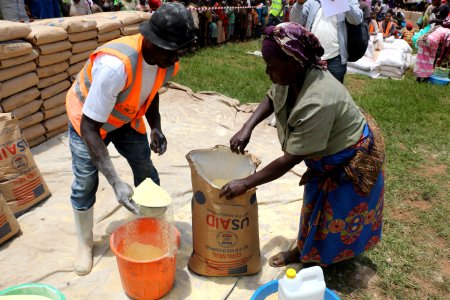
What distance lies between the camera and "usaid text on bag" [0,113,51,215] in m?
2.67

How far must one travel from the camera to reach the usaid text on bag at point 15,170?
105 inches

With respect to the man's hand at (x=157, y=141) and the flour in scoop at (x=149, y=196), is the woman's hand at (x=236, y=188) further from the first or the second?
the man's hand at (x=157, y=141)

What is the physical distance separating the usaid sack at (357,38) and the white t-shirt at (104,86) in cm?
243

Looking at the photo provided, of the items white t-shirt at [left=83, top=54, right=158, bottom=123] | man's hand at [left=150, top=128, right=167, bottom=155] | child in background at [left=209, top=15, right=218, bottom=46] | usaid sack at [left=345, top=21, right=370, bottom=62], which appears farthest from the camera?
child in background at [left=209, top=15, right=218, bottom=46]

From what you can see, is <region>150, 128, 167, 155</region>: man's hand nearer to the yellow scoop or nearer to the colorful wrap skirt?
the yellow scoop

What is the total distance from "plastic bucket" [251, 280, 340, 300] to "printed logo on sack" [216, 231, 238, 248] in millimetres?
347

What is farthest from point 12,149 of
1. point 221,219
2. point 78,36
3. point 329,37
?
point 329,37

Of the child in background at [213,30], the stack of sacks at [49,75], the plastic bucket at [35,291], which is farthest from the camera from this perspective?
the child in background at [213,30]

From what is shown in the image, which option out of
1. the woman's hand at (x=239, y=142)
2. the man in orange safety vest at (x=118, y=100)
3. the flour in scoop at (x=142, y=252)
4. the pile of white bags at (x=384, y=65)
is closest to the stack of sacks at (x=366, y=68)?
the pile of white bags at (x=384, y=65)

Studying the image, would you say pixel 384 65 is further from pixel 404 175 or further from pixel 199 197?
pixel 199 197

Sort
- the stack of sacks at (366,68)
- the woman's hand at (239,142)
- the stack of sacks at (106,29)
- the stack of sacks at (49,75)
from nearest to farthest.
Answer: the woman's hand at (239,142)
the stack of sacks at (49,75)
the stack of sacks at (106,29)
the stack of sacks at (366,68)

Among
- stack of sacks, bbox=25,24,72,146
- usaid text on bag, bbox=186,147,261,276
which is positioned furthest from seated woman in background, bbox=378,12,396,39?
usaid text on bag, bbox=186,147,261,276

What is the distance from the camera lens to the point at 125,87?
1912 mm

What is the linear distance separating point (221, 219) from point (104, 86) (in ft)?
2.93
